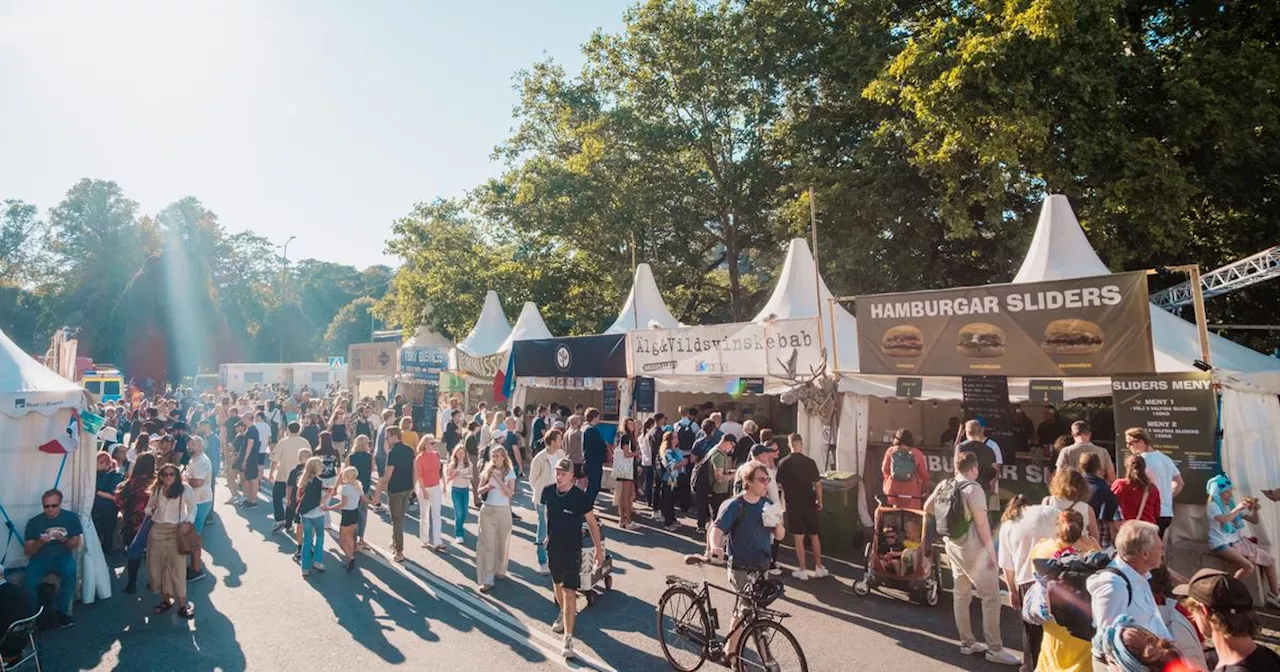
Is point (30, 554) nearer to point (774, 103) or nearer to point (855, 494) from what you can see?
point (855, 494)

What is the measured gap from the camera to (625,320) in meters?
19.9

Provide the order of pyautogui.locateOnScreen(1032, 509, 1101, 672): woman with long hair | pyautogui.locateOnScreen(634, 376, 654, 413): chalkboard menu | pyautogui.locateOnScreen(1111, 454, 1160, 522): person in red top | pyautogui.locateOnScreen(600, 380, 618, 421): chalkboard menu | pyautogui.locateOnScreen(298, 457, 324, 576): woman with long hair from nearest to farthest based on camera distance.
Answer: pyautogui.locateOnScreen(1032, 509, 1101, 672): woman with long hair < pyautogui.locateOnScreen(1111, 454, 1160, 522): person in red top < pyautogui.locateOnScreen(298, 457, 324, 576): woman with long hair < pyautogui.locateOnScreen(634, 376, 654, 413): chalkboard menu < pyautogui.locateOnScreen(600, 380, 618, 421): chalkboard menu

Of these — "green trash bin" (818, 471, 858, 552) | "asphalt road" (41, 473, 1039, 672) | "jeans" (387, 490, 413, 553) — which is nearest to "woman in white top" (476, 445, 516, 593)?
"asphalt road" (41, 473, 1039, 672)

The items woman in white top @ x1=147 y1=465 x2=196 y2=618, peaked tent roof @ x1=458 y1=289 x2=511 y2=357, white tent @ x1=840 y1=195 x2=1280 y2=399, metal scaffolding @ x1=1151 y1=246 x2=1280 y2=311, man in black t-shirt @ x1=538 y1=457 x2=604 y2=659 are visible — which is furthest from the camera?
peaked tent roof @ x1=458 y1=289 x2=511 y2=357

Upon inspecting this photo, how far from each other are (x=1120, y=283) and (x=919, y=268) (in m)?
10.8

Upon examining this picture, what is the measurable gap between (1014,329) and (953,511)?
4.61 meters

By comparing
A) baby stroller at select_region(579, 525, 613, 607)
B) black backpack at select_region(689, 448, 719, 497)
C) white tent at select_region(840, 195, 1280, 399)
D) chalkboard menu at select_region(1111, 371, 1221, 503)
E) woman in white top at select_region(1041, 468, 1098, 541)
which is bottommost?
baby stroller at select_region(579, 525, 613, 607)

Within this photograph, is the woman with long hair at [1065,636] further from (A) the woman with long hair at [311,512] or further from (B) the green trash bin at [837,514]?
(A) the woman with long hair at [311,512]

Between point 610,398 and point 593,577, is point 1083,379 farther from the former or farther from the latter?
point 610,398

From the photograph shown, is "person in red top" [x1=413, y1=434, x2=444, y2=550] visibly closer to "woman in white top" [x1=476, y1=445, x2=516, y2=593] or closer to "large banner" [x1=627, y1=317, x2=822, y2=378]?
"woman in white top" [x1=476, y1=445, x2=516, y2=593]

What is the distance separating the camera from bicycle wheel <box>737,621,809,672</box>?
524 centimetres

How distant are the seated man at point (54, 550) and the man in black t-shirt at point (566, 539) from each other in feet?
17.2

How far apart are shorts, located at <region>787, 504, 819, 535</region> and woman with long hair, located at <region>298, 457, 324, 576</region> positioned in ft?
18.9

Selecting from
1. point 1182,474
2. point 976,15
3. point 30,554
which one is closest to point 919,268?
point 976,15
